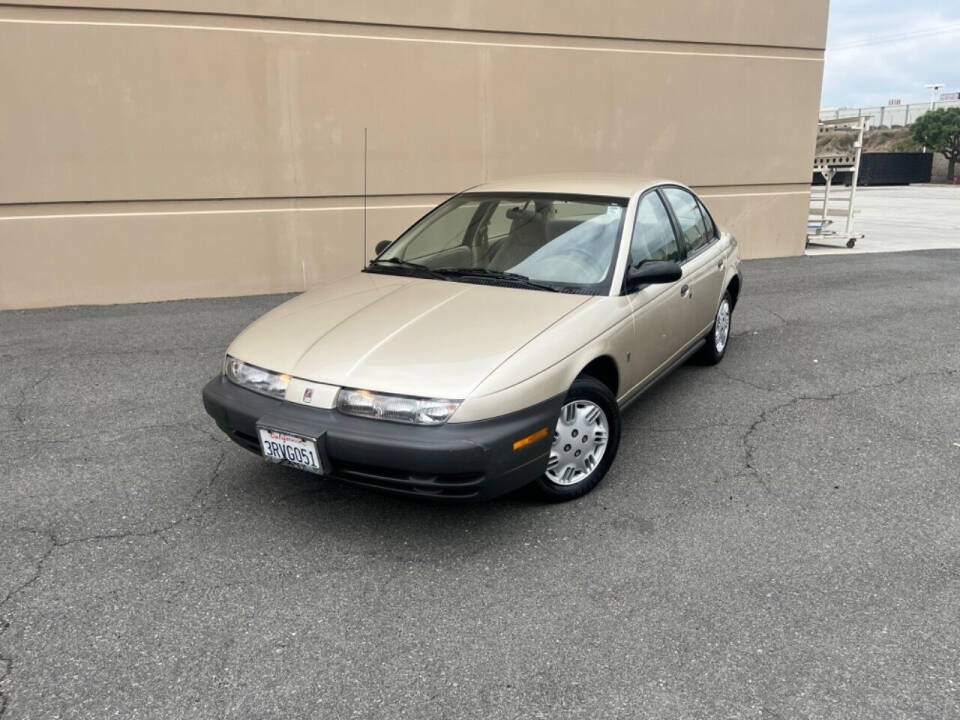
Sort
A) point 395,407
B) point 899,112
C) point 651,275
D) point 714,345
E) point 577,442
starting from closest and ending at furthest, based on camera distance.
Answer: point 395,407 → point 577,442 → point 651,275 → point 714,345 → point 899,112

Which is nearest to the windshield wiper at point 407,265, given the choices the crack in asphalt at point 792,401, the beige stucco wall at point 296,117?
the crack in asphalt at point 792,401

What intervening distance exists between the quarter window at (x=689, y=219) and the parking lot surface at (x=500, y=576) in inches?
43.4

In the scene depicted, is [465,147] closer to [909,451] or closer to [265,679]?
[909,451]

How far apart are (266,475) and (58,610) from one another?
123 centimetres

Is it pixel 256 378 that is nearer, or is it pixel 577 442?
pixel 256 378

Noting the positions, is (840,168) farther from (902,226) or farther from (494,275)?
(494,275)

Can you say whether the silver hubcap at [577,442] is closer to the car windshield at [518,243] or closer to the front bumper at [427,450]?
the front bumper at [427,450]

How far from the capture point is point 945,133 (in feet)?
133

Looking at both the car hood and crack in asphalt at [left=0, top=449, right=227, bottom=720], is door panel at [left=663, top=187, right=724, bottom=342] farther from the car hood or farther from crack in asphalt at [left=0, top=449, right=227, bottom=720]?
crack in asphalt at [left=0, top=449, right=227, bottom=720]

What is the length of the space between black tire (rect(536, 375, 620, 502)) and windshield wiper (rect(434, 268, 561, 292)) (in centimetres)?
59

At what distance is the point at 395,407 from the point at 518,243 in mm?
1652

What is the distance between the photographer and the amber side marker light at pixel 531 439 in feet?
9.79

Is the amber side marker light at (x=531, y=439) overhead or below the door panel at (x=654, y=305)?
below

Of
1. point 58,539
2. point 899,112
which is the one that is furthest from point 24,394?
point 899,112
